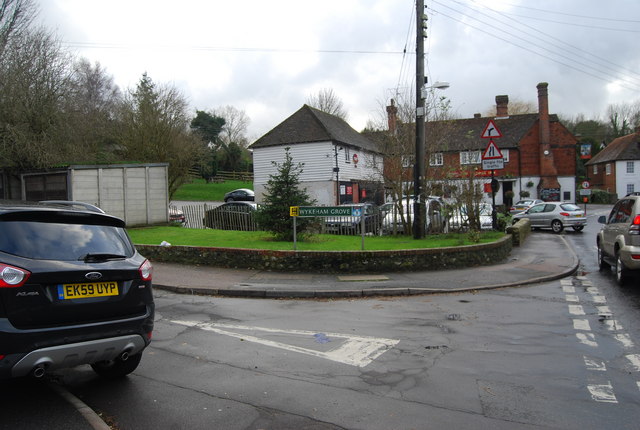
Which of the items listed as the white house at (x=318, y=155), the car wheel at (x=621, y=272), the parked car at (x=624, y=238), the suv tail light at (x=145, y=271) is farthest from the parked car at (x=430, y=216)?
the white house at (x=318, y=155)

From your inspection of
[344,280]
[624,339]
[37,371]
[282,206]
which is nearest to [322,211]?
[344,280]

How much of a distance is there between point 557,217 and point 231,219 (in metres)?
16.8

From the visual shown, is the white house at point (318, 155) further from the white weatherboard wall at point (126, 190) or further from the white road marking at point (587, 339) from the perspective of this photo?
the white road marking at point (587, 339)

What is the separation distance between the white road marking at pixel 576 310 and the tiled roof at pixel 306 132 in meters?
26.2

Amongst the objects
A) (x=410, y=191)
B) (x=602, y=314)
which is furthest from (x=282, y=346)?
(x=410, y=191)

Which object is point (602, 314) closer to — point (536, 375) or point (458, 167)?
point (536, 375)

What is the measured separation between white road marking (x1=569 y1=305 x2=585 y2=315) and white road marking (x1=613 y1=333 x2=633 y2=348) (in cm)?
137

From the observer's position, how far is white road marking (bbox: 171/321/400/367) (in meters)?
5.71

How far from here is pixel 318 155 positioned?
A: 34.5m

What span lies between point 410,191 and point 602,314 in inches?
365

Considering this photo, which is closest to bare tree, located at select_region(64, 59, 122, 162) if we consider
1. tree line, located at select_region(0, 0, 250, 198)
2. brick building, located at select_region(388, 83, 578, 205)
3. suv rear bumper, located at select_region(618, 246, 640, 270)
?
tree line, located at select_region(0, 0, 250, 198)

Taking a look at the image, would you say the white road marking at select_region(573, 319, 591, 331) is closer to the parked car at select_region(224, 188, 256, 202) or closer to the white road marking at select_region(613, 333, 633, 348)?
the white road marking at select_region(613, 333, 633, 348)

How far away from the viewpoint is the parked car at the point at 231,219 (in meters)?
19.2

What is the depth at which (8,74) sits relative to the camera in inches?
804
